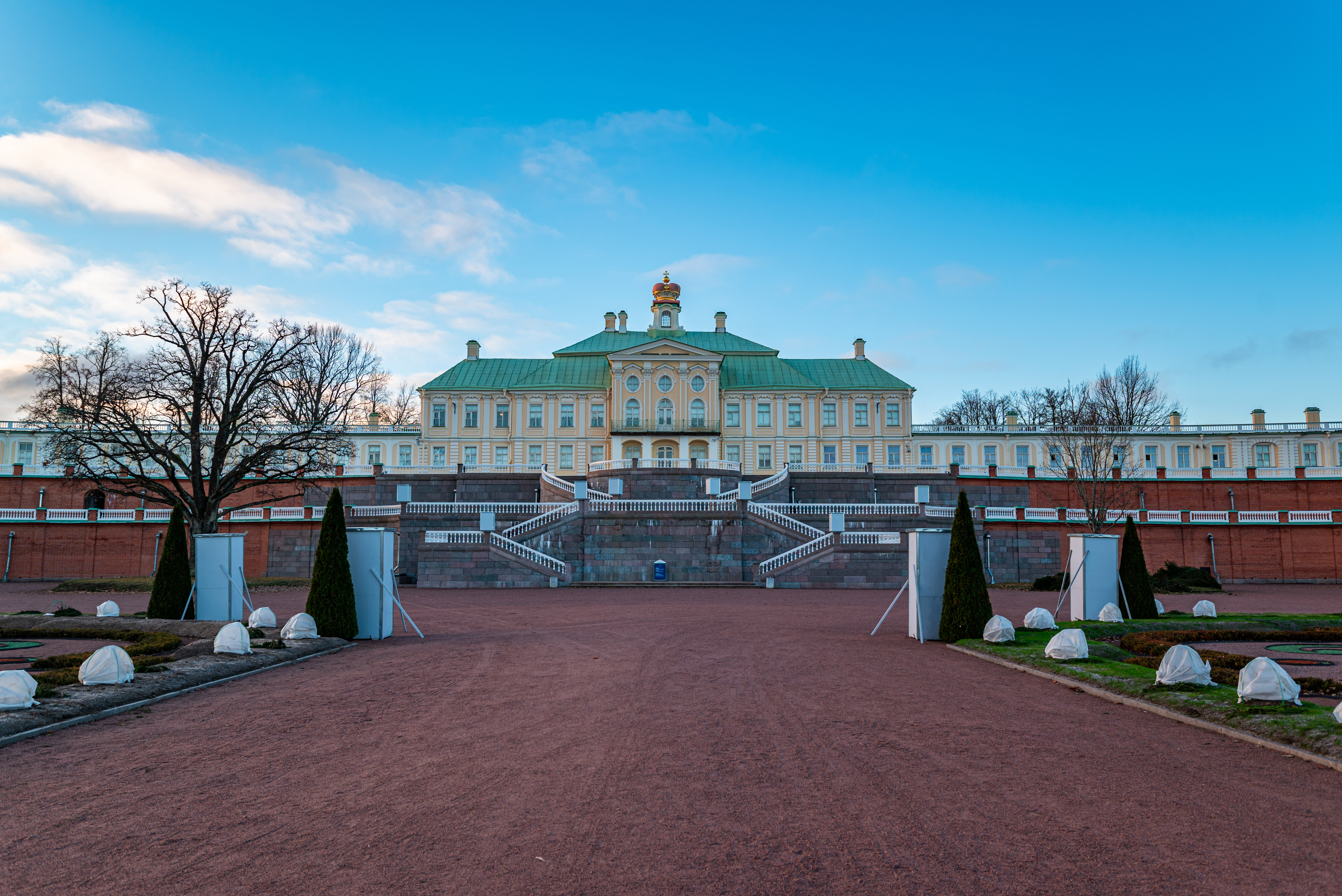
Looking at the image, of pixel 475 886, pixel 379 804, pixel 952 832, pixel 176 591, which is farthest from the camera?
pixel 176 591

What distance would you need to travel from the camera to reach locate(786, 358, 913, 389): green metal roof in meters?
61.3

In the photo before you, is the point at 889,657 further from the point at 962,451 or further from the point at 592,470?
the point at 962,451

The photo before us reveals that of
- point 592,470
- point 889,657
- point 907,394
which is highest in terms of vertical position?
point 907,394

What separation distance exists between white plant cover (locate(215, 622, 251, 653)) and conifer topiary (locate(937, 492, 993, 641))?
1281cm

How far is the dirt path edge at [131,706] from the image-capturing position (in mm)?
8797

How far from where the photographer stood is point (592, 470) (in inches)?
1807

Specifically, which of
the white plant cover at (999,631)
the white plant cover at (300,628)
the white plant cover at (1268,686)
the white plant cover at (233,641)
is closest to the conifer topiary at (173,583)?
the white plant cover at (300,628)

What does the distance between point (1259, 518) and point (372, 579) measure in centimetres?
4508

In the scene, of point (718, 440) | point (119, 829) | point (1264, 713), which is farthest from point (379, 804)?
point (718, 440)

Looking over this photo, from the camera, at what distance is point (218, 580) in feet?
63.7

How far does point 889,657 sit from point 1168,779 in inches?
298

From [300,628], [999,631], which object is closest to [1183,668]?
[999,631]

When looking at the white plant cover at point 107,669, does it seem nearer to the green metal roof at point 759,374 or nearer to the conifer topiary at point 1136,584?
the conifer topiary at point 1136,584

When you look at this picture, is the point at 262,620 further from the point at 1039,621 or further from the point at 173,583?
the point at 1039,621
